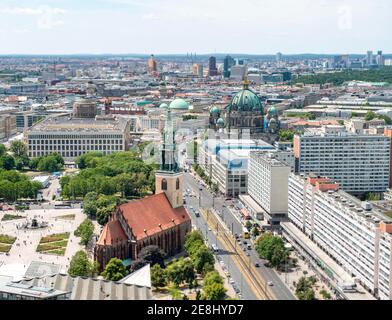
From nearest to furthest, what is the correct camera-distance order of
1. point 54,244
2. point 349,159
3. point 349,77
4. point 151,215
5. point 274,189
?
point 151,215 → point 54,244 → point 274,189 → point 349,159 → point 349,77

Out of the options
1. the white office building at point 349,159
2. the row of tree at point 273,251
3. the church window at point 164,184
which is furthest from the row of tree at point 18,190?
the row of tree at point 273,251

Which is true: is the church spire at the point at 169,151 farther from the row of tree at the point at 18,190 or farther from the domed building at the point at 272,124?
the domed building at the point at 272,124

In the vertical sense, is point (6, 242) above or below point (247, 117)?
below

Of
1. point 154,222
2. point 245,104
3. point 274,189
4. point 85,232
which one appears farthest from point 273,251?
point 245,104

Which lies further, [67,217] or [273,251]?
[67,217]

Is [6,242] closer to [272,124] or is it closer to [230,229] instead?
[230,229]

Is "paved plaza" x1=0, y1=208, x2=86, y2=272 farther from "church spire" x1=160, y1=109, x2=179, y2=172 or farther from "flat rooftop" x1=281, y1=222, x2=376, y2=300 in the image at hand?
"flat rooftop" x1=281, y1=222, x2=376, y2=300

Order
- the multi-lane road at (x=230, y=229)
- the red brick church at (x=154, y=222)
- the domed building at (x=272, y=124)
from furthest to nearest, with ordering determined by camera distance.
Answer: the domed building at (x=272, y=124)
the red brick church at (x=154, y=222)
the multi-lane road at (x=230, y=229)
